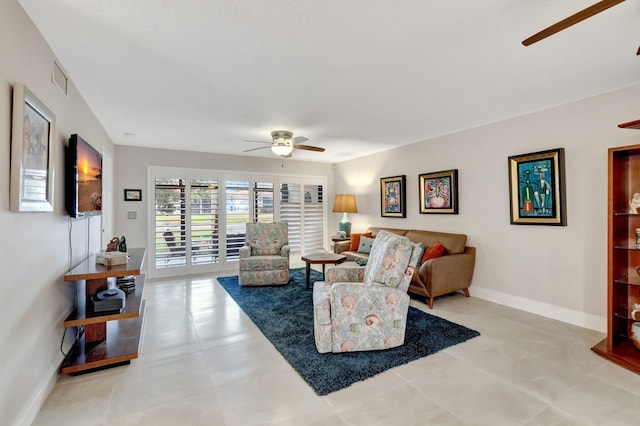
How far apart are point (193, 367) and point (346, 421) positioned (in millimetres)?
1321

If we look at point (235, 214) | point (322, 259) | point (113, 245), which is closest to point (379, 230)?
point (322, 259)

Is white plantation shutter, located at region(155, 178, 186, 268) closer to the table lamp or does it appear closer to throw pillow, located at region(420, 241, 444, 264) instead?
the table lamp

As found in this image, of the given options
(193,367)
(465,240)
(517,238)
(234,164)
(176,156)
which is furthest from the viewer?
(234,164)

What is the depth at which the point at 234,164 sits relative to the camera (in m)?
6.00

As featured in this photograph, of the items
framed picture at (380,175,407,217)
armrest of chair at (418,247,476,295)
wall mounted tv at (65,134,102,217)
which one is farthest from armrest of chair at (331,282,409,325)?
framed picture at (380,175,407,217)

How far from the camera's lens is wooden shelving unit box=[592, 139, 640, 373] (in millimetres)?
2510

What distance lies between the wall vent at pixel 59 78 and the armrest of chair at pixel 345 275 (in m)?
2.88

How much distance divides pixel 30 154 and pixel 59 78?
981mm

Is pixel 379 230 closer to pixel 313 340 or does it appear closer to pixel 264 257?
pixel 264 257

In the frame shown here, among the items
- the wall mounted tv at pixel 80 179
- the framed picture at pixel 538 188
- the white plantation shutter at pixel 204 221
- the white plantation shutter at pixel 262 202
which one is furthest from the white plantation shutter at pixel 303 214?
the framed picture at pixel 538 188

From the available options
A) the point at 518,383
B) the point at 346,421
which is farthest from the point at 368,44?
the point at 518,383

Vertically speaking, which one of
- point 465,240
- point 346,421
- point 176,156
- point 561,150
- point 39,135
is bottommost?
point 346,421

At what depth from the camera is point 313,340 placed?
2.81 m

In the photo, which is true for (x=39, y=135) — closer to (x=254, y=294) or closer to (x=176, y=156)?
(x=254, y=294)
